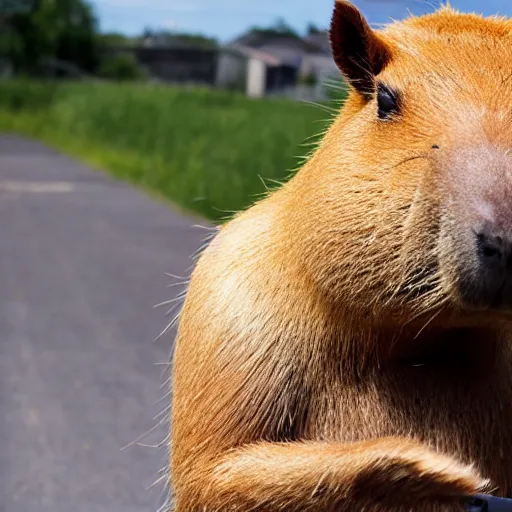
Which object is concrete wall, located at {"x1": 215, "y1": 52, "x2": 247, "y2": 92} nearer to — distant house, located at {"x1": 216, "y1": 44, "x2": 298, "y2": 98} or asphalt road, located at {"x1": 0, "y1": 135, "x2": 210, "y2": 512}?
distant house, located at {"x1": 216, "y1": 44, "x2": 298, "y2": 98}

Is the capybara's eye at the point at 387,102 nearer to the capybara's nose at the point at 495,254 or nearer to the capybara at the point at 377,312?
the capybara at the point at 377,312

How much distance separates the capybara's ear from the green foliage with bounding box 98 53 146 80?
1071cm

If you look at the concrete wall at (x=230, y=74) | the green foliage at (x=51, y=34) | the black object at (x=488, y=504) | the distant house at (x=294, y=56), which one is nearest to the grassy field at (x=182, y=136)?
the distant house at (x=294, y=56)

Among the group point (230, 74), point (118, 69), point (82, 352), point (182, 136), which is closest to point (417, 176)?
point (82, 352)

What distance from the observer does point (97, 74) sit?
48.0 feet

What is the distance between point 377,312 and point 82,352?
3767 millimetres

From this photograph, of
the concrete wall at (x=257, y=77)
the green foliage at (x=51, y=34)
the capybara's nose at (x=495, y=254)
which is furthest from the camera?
the green foliage at (x=51, y=34)

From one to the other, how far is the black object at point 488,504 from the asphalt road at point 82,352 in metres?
0.82

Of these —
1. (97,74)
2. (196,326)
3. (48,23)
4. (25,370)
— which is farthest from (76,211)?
(196,326)

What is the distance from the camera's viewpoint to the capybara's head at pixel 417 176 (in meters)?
1.15

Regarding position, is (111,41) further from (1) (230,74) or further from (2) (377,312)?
(2) (377,312)

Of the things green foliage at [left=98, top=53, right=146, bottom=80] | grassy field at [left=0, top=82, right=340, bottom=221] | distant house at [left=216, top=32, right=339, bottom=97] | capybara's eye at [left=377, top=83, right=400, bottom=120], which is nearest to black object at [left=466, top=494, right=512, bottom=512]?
capybara's eye at [left=377, top=83, right=400, bottom=120]

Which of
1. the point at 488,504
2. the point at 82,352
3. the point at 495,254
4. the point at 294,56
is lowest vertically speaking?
the point at 82,352

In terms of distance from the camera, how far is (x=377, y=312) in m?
1.26
